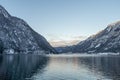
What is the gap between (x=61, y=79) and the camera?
9888 centimetres

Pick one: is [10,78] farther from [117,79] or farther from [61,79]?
[117,79]

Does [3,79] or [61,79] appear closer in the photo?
[3,79]

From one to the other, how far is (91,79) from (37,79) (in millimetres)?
21615

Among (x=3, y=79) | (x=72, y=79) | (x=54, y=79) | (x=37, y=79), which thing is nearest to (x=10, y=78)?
(x=3, y=79)

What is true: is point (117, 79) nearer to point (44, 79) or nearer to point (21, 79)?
point (44, 79)

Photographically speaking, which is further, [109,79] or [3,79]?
[109,79]

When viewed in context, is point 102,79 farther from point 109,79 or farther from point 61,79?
point 61,79

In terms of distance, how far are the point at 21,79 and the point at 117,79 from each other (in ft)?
123

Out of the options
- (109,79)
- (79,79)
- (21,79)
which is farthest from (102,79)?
(21,79)

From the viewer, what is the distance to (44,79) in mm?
98625

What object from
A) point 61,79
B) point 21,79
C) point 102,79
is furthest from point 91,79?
point 21,79

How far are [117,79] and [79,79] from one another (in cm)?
1496

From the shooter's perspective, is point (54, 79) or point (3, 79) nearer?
point (3, 79)

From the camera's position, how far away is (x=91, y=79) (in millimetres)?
99250
